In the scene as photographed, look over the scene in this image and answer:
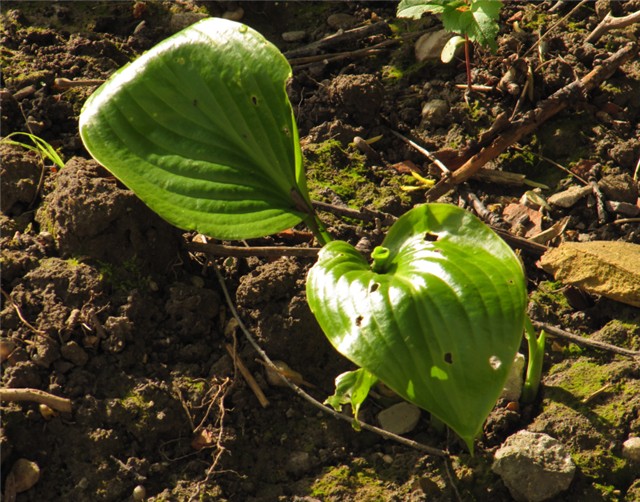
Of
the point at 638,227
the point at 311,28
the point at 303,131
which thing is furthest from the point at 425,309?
the point at 311,28

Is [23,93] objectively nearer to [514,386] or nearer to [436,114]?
[436,114]

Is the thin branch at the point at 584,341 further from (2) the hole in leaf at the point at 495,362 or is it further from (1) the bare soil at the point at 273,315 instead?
(2) the hole in leaf at the point at 495,362

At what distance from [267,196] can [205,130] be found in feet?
0.70

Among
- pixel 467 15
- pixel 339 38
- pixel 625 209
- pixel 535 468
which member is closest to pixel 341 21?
pixel 339 38

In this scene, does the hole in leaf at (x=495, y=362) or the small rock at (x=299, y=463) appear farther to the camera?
the small rock at (x=299, y=463)

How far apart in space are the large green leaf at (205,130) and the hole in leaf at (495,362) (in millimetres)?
642

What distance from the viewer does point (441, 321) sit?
139 centimetres

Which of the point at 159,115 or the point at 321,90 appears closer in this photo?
the point at 159,115

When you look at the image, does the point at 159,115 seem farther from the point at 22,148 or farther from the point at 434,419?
the point at 434,419

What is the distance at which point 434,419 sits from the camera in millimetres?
1709

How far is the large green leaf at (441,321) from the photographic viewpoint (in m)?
1.34

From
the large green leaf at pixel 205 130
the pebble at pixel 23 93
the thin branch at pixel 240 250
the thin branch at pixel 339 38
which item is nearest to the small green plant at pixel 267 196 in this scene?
the large green leaf at pixel 205 130

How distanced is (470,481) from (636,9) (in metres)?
1.69

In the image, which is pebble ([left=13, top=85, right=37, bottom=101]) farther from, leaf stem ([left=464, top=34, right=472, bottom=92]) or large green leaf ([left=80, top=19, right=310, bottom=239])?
leaf stem ([left=464, top=34, right=472, bottom=92])
